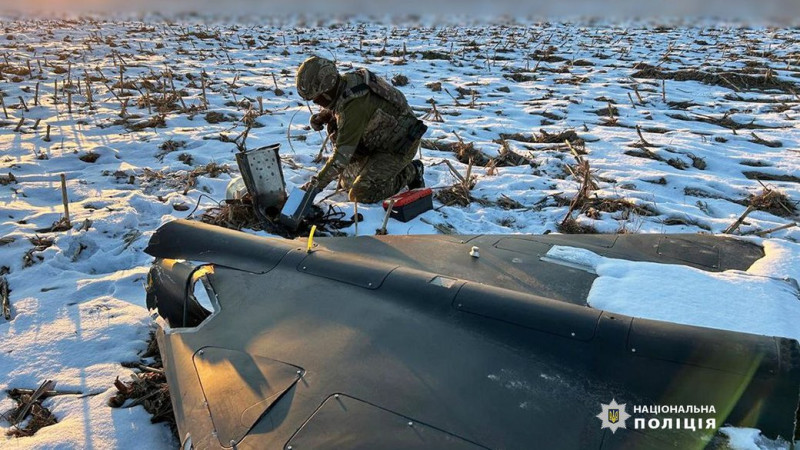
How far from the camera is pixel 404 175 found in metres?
5.66

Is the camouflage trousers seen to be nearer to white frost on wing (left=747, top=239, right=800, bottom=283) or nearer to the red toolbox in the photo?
the red toolbox

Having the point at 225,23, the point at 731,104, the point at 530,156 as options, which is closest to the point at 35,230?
the point at 530,156

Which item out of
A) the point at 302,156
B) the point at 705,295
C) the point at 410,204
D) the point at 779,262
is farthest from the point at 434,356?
the point at 302,156

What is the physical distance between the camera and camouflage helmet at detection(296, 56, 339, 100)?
474 cm

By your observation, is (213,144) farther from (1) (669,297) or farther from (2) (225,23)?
(2) (225,23)

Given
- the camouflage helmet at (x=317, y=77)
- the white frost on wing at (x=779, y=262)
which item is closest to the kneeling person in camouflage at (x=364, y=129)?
the camouflage helmet at (x=317, y=77)

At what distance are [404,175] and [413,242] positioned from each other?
2.56 metres

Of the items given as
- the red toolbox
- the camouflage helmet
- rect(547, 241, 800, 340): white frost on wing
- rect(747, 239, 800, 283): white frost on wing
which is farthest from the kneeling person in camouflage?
rect(747, 239, 800, 283): white frost on wing

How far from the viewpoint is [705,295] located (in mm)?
2303

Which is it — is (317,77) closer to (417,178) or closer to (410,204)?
(410,204)

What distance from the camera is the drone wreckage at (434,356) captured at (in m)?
1.70

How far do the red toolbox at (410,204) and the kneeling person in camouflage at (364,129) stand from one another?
382mm

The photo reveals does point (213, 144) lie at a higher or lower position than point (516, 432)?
lower

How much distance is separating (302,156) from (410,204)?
7.85ft
